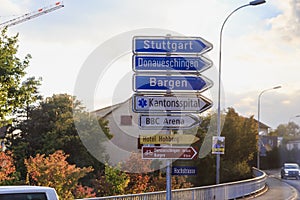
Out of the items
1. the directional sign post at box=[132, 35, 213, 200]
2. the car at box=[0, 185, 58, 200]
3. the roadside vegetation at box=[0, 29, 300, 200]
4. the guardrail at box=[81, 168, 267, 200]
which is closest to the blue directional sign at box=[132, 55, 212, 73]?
the directional sign post at box=[132, 35, 213, 200]

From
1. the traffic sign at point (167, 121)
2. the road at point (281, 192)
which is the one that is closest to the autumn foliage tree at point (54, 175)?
the traffic sign at point (167, 121)

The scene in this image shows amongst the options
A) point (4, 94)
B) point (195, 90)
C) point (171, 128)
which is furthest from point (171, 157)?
point (4, 94)

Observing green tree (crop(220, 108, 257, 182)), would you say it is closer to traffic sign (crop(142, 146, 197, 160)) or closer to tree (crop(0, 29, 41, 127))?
tree (crop(0, 29, 41, 127))

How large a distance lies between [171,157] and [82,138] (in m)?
28.7

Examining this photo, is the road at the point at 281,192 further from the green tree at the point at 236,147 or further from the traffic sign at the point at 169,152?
the traffic sign at the point at 169,152

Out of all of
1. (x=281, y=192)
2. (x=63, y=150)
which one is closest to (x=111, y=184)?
(x=63, y=150)

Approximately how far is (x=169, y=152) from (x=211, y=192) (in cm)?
1465

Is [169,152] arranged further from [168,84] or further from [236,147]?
[236,147]

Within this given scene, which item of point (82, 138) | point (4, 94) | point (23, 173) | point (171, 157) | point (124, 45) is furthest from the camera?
point (82, 138)

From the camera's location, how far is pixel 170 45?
11664mm

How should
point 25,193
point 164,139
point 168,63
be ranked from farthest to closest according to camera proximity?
point 168,63 → point 164,139 → point 25,193

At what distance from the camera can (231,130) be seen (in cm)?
4525

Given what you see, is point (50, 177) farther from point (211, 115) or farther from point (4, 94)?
point (211, 115)

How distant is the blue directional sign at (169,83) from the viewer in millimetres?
11484
